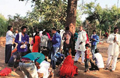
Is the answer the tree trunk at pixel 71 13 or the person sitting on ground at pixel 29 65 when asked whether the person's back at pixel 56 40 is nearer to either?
the person sitting on ground at pixel 29 65

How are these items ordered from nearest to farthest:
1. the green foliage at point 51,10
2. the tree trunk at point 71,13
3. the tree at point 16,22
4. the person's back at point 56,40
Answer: the person's back at point 56,40, the tree trunk at point 71,13, the green foliage at point 51,10, the tree at point 16,22

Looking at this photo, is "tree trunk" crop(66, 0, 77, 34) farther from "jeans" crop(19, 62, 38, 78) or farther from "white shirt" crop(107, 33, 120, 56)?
"jeans" crop(19, 62, 38, 78)

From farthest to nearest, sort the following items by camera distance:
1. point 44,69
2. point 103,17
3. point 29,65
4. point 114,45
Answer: point 103,17 → point 114,45 → point 44,69 → point 29,65

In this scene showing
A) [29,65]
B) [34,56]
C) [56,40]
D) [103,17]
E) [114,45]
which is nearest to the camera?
[29,65]

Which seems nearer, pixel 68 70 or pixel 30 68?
pixel 30 68

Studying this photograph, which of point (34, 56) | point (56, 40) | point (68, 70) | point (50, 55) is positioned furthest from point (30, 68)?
point (50, 55)

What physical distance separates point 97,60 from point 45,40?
2.56 m

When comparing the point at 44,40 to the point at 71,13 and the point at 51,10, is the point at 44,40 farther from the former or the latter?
the point at 51,10

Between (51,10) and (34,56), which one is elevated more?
(51,10)

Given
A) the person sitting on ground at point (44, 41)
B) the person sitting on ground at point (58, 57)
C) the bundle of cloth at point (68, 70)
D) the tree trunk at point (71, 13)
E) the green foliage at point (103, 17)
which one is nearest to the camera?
the bundle of cloth at point (68, 70)

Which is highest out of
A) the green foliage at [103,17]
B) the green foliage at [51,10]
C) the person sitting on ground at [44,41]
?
the green foliage at [103,17]

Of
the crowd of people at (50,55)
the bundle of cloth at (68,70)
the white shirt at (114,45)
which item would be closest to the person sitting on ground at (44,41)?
the crowd of people at (50,55)

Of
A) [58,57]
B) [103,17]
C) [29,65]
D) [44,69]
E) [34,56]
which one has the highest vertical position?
[103,17]

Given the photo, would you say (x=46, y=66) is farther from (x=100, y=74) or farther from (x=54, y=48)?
(x=100, y=74)
